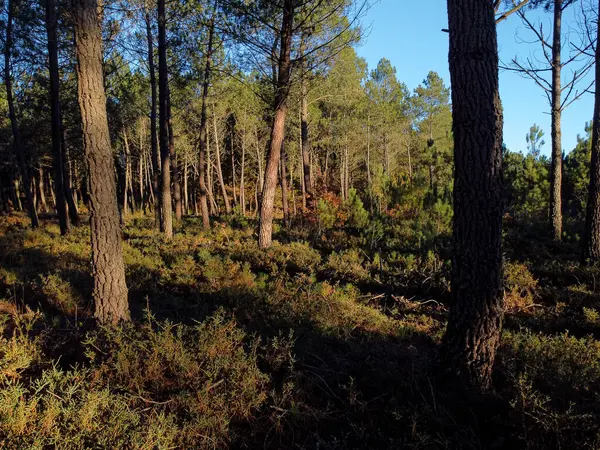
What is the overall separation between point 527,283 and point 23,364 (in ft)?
25.8

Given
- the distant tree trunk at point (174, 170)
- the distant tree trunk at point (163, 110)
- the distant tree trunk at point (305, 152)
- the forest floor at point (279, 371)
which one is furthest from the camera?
the distant tree trunk at point (305, 152)

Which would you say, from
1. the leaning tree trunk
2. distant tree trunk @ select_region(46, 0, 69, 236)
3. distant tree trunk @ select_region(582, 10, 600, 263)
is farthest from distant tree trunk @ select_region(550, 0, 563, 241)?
distant tree trunk @ select_region(46, 0, 69, 236)

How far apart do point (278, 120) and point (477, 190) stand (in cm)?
762

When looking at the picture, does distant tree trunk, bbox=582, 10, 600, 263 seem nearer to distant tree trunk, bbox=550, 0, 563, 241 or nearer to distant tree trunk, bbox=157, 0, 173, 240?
distant tree trunk, bbox=550, 0, 563, 241

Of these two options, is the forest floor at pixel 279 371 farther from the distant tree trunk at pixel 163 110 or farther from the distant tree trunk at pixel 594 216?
the distant tree trunk at pixel 163 110

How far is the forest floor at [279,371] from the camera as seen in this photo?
2.64m

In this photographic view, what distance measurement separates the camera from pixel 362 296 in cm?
671

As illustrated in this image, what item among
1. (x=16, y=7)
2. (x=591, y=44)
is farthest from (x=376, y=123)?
(x=16, y=7)

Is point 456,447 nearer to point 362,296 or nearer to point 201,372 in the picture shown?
point 201,372

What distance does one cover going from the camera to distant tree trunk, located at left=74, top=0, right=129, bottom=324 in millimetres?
4492

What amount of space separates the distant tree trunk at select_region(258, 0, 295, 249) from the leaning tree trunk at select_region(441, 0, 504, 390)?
6861 mm

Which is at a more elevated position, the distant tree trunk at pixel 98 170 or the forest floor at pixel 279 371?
the distant tree trunk at pixel 98 170

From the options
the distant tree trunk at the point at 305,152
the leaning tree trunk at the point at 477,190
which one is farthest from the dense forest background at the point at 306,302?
the distant tree trunk at the point at 305,152

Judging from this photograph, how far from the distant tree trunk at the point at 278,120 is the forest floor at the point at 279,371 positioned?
2.97m
